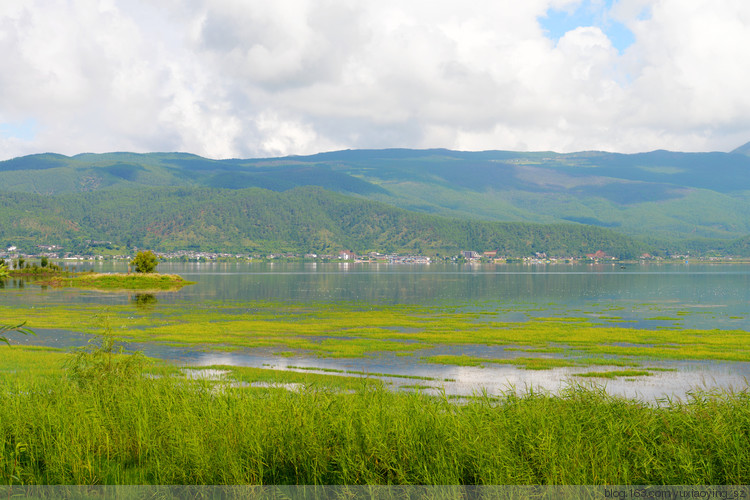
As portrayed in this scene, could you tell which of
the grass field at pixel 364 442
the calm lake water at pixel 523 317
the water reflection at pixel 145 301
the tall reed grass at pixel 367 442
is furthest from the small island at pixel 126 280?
the tall reed grass at pixel 367 442

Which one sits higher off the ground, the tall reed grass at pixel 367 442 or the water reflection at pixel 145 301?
the tall reed grass at pixel 367 442

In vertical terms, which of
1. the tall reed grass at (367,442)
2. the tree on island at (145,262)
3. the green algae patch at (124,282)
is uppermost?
the tree on island at (145,262)

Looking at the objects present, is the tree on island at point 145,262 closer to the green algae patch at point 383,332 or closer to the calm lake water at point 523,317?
the calm lake water at point 523,317

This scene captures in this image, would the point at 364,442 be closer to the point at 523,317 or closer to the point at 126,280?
the point at 523,317

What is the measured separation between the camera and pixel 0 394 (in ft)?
45.7

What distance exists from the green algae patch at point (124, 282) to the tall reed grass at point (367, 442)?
82186mm

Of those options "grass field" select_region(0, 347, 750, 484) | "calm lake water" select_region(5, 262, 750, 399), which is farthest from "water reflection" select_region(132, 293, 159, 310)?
"grass field" select_region(0, 347, 750, 484)

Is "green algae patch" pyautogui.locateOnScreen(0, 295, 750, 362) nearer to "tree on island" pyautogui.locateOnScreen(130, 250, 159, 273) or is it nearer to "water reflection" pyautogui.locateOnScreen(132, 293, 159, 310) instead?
"water reflection" pyautogui.locateOnScreen(132, 293, 159, 310)

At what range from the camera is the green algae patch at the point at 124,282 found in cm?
9372

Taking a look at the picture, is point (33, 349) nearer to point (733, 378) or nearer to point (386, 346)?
point (386, 346)

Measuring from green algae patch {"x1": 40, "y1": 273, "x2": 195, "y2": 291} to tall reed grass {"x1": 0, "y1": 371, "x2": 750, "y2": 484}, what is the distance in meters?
82.2

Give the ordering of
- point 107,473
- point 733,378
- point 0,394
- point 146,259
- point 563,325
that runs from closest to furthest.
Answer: point 107,473 → point 0,394 → point 733,378 → point 563,325 → point 146,259

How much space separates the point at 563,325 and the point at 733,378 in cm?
2012

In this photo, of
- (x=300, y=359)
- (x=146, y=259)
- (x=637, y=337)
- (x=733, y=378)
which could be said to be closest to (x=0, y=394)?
(x=300, y=359)
